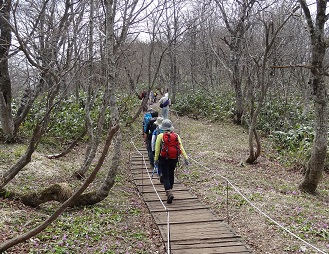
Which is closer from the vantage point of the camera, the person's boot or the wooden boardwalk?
the wooden boardwalk

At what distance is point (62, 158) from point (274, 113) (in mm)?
12669

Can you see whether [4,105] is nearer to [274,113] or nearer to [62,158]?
[62,158]

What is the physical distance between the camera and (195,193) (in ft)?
29.1

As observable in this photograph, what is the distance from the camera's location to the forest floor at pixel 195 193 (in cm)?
556

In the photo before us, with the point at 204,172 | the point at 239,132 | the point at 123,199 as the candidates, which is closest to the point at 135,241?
the point at 123,199

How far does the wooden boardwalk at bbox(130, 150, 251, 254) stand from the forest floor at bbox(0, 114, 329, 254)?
0.69ft

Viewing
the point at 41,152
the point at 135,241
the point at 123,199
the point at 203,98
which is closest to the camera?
the point at 135,241

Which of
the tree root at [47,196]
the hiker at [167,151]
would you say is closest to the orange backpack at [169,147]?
the hiker at [167,151]

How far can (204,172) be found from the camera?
10.7 metres

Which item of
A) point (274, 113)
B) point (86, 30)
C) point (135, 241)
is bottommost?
point (135, 241)

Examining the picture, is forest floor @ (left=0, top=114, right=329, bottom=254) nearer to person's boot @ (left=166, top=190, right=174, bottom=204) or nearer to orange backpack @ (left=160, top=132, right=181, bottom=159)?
person's boot @ (left=166, top=190, right=174, bottom=204)

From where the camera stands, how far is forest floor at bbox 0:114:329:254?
219 inches

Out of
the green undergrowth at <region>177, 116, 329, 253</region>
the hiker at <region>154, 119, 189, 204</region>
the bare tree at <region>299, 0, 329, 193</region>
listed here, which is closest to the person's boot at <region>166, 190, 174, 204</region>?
the hiker at <region>154, 119, 189, 204</region>

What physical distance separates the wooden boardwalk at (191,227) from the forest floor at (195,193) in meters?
0.21
